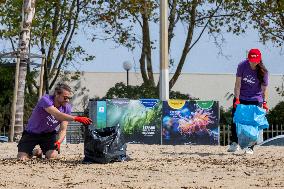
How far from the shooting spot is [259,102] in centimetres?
1198

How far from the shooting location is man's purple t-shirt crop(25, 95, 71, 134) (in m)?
10.6

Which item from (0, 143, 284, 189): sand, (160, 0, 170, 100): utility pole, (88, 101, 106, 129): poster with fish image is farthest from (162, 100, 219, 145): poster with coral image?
(0, 143, 284, 189): sand

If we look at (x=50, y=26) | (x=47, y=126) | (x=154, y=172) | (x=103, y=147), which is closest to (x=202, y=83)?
(x=50, y=26)

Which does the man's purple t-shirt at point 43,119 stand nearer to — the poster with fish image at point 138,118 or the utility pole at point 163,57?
the poster with fish image at point 138,118

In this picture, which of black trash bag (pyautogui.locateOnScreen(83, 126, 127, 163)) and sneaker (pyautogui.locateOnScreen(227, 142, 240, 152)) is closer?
black trash bag (pyautogui.locateOnScreen(83, 126, 127, 163))

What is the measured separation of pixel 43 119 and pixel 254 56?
3401 millimetres

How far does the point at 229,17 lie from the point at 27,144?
70.4 feet

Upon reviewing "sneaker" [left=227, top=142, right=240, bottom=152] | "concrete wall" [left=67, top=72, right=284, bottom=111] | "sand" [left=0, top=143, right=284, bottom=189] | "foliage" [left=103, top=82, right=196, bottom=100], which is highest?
"concrete wall" [left=67, top=72, right=284, bottom=111]

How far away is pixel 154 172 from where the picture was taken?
30.2 ft

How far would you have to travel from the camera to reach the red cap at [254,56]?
37.9 ft

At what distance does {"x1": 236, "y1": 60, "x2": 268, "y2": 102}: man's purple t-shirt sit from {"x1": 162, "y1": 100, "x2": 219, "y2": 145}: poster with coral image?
7200 mm

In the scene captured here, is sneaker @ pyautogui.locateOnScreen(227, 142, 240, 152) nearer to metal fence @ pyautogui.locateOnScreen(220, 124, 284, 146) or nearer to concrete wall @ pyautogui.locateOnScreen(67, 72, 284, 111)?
metal fence @ pyautogui.locateOnScreen(220, 124, 284, 146)

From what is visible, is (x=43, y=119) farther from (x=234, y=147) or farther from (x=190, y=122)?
(x=190, y=122)

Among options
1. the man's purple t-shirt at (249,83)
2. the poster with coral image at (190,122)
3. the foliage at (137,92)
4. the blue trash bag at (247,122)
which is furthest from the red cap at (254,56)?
the foliage at (137,92)
